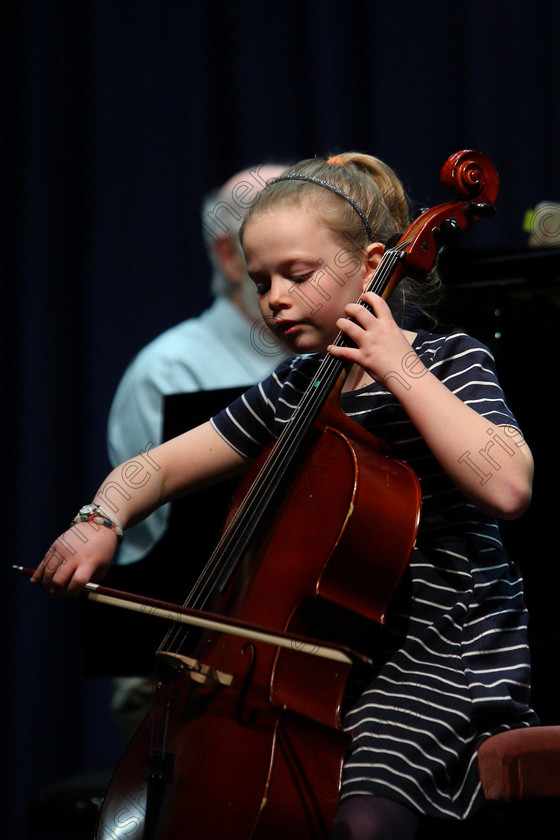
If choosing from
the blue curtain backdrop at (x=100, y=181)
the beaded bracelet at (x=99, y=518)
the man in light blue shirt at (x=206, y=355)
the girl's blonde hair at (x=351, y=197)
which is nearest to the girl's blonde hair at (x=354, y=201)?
the girl's blonde hair at (x=351, y=197)

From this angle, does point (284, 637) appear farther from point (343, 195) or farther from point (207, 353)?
point (207, 353)

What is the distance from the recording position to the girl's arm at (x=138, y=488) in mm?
1088

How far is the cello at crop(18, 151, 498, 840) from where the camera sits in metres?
0.89

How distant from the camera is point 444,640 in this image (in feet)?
3.43

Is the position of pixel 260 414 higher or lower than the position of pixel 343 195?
lower

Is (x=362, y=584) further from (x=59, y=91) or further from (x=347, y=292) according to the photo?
(x=59, y=91)

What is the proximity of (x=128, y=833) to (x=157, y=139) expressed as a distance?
2.06 meters

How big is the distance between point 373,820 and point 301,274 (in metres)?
0.61

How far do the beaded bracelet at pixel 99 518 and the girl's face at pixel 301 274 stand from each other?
1.00ft

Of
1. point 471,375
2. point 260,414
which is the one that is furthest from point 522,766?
point 260,414

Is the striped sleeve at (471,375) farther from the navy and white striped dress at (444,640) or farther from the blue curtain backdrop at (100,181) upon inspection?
the blue curtain backdrop at (100,181)

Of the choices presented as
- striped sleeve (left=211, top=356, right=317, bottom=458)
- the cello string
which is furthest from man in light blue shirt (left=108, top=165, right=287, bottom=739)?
the cello string

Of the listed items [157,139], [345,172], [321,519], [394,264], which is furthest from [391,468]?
[157,139]

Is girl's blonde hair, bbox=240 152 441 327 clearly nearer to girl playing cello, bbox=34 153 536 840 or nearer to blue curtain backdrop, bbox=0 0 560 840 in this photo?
girl playing cello, bbox=34 153 536 840
